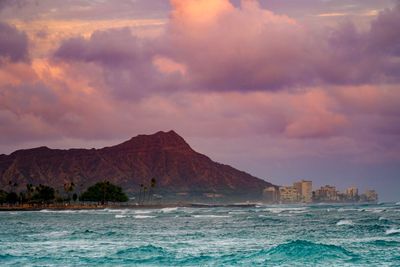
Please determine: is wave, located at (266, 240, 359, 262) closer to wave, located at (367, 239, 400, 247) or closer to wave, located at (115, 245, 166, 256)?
wave, located at (367, 239, 400, 247)

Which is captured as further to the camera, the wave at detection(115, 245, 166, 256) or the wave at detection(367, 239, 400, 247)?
the wave at detection(367, 239, 400, 247)

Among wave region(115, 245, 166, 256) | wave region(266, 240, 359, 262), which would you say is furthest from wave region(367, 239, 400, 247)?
wave region(115, 245, 166, 256)

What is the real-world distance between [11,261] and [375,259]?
19.9 meters

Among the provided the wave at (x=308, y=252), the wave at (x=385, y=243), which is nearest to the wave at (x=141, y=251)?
the wave at (x=308, y=252)

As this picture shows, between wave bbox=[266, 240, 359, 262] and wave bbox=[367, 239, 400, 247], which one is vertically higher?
wave bbox=[367, 239, 400, 247]

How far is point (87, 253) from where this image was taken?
4144 cm

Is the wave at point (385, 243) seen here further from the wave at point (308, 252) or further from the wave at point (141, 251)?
the wave at point (141, 251)

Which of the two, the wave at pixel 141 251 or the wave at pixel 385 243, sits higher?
the wave at pixel 385 243

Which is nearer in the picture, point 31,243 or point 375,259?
point 375,259

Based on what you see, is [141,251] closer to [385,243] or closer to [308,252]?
[308,252]

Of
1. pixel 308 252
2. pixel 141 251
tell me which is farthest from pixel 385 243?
pixel 141 251

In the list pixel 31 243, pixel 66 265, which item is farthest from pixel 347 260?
pixel 31 243

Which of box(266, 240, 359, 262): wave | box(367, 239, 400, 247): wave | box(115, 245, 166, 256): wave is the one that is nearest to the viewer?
box(266, 240, 359, 262): wave

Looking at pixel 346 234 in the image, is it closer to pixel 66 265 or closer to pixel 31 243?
pixel 31 243
